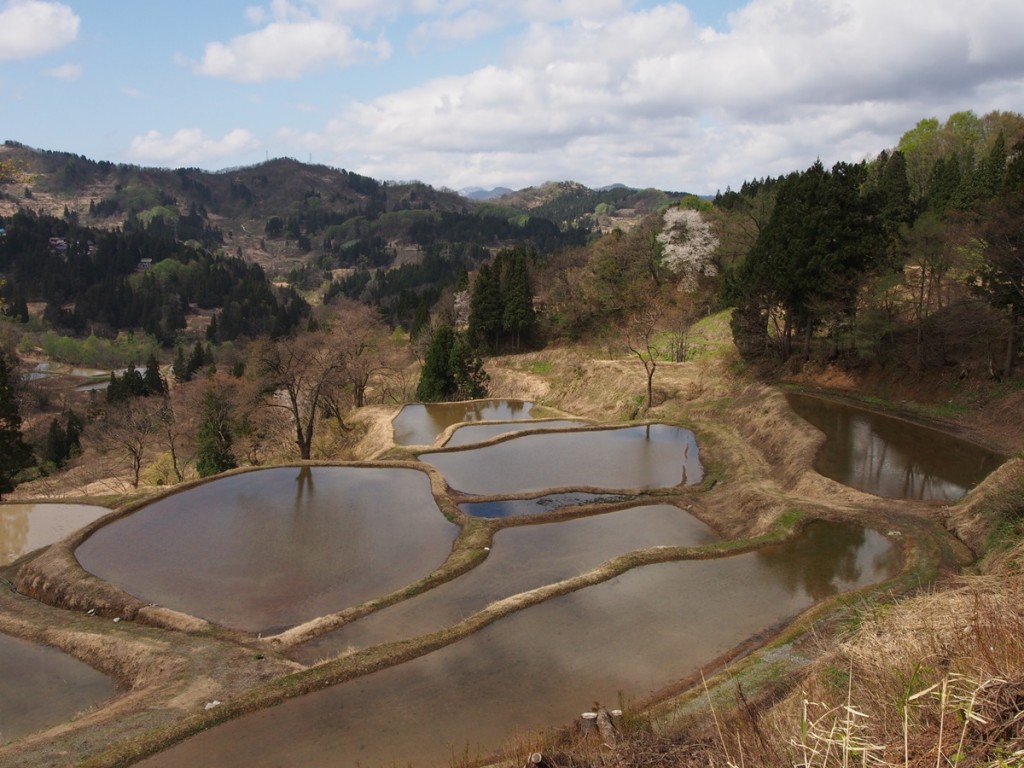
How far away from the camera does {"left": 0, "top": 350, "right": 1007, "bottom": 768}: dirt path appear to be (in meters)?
9.69

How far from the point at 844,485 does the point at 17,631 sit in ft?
71.1

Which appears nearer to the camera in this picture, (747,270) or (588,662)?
(588,662)

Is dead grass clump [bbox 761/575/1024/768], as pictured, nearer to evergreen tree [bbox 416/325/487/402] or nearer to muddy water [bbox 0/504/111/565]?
muddy water [bbox 0/504/111/565]

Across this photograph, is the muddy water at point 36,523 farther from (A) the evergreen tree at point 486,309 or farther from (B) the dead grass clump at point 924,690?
(A) the evergreen tree at point 486,309

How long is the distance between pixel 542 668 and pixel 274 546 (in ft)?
30.9

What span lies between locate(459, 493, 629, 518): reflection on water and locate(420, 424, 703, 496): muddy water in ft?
2.93

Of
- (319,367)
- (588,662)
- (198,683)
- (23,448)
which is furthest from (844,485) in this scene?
(23,448)

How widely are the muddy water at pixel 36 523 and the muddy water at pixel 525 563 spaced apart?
40.8 ft

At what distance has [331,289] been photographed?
158125mm

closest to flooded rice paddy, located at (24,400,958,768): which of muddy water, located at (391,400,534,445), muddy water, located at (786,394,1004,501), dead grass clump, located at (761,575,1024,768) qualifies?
muddy water, located at (786,394,1004,501)

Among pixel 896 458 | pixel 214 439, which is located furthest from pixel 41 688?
pixel 214 439

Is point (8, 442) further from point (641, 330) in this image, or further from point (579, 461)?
point (641, 330)

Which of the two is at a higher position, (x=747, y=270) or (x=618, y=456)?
(x=747, y=270)

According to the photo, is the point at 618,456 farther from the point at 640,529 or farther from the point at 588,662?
the point at 588,662
